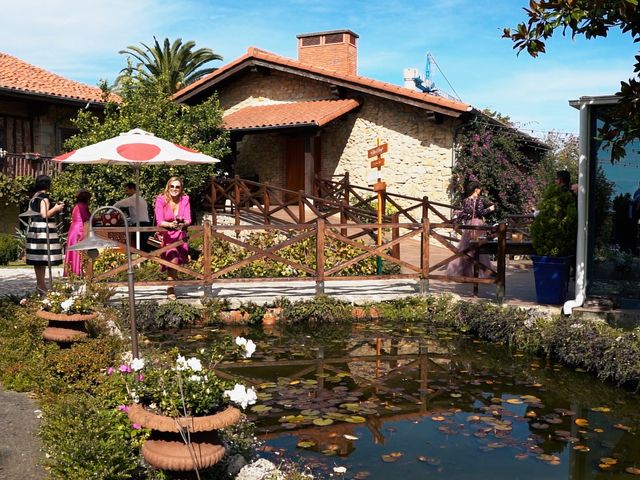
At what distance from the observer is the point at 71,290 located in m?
6.56

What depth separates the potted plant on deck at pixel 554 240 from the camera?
8312 mm

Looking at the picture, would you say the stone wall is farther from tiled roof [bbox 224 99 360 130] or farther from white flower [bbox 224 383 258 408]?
white flower [bbox 224 383 258 408]

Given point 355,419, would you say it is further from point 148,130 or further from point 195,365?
point 148,130

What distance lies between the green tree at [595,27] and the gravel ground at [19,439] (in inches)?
209

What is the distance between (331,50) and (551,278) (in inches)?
549

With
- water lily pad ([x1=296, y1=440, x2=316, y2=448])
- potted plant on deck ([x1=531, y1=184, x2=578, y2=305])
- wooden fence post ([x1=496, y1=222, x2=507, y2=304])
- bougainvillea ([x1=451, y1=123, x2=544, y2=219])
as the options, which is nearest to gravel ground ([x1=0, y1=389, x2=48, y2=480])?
water lily pad ([x1=296, y1=440, x2=316, y2=448])

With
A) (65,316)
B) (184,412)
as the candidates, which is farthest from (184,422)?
(65,316)

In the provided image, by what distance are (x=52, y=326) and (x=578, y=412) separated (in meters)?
4.75

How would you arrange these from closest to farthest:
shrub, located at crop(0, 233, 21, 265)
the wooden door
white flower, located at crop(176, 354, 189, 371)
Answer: white flower, located at crop(176, 354, 189, 371) < shrub, located at crop(0, 233, 21, 265) < the wooden door

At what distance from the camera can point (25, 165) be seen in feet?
56.3

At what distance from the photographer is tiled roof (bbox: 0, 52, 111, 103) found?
1773 cm

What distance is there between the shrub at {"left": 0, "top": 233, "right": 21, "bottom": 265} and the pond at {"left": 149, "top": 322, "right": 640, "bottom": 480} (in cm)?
822

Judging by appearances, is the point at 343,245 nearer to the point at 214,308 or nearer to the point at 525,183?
the point at 214,308

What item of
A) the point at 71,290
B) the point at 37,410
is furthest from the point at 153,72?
the point at 37,410
